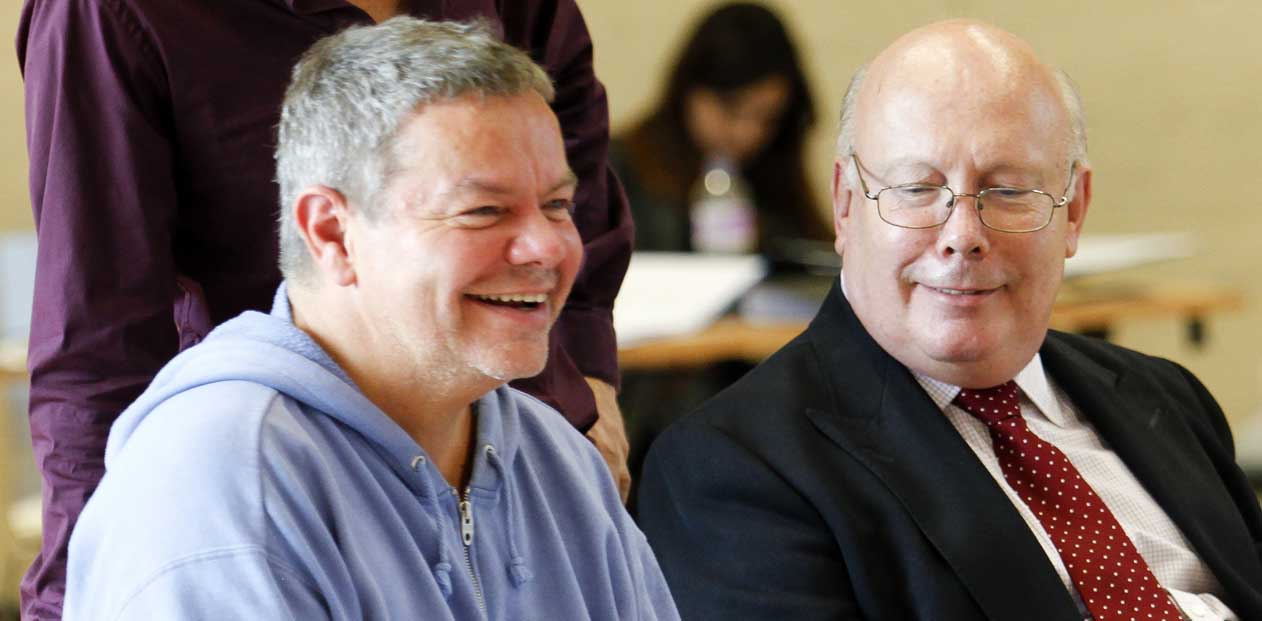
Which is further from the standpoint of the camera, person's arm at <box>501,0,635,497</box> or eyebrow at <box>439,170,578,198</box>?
person's arm at <box>501,0,635,497</box>

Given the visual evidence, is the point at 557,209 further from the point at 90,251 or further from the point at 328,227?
the point at 90,251

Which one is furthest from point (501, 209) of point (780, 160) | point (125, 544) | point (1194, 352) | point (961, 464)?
point (1194, 352)

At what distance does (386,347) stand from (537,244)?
16 centimetres

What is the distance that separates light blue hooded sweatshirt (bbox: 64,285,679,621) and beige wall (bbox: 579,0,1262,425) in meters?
4.54

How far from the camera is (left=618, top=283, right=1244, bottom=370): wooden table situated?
13.1 feet

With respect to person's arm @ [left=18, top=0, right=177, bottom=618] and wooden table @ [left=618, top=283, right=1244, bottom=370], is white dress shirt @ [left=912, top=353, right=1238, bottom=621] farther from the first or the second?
wooden table @ [left=618, top=283, right=1244, bottom=370]

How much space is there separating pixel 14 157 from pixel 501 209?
12.8 ft

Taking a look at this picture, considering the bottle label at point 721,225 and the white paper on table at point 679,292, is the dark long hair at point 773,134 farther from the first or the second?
the white paper on table at point 679,292

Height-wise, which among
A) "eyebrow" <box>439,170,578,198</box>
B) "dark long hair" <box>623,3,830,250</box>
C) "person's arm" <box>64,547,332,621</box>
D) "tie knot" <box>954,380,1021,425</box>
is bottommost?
"dark long hair" <box>623,3,830,250</box>

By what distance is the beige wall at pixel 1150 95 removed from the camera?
6.09 m

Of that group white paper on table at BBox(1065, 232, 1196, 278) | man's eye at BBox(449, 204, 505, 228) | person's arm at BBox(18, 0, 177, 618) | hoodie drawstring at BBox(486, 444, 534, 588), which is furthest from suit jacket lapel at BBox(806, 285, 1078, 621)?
white paper on table at BBox(1065, 232, 1196, 278)

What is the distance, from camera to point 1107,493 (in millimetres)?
2025

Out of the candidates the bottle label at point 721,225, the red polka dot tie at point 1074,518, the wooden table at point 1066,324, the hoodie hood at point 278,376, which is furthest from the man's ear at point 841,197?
the bottle label at point 721,225

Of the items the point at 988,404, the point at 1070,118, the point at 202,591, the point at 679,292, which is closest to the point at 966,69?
the point at 1070,118
